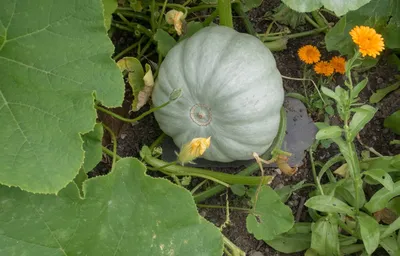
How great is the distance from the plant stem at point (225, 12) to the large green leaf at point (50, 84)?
1.93 feet

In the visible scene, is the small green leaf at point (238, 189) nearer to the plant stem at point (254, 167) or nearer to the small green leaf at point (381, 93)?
the plant stem at point (254, 167)

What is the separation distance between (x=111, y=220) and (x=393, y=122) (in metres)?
1.20

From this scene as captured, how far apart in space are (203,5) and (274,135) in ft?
1.83

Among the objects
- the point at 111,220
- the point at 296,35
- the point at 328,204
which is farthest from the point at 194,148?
the point at 296,35

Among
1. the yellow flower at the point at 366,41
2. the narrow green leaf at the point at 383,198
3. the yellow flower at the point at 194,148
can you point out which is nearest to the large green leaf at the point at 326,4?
the yellow flower at the point at 366,41

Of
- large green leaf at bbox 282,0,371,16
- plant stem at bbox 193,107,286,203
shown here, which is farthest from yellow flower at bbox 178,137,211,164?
large green leaf at bbox 282,0,371,16

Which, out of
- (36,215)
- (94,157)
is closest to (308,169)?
(94,157)

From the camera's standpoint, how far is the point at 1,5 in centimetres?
151

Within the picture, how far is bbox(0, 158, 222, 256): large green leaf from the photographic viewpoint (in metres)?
1.46

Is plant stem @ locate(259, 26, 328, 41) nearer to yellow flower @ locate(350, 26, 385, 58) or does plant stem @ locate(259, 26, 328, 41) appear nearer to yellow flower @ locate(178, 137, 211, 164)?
yellow flower @ locate(350, 26, 385, 58)

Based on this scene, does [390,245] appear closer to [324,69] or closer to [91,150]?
[324,69]

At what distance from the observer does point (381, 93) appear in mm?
2348

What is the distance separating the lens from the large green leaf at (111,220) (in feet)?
4.80

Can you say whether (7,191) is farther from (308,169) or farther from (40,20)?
(308,169)
